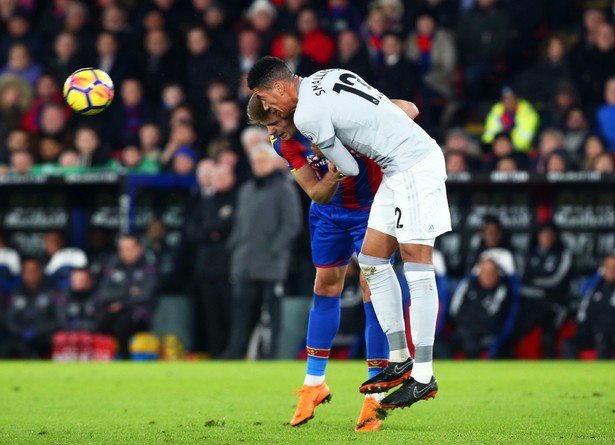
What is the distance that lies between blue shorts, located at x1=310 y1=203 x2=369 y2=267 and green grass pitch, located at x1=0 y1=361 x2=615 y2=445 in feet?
3.30

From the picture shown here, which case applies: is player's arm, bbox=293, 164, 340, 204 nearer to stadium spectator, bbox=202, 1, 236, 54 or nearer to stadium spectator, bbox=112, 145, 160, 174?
stadium spectator, bbox=112, 145, 160, 174

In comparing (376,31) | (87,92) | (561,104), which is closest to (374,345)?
(87,92)

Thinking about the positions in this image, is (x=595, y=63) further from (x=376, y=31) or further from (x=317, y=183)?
(x=317, y=183)

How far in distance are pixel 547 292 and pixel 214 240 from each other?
152 inches

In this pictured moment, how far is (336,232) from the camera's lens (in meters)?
7.62

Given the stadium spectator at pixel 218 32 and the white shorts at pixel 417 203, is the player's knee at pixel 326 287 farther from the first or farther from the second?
the stadium spectator at pixel 218 32

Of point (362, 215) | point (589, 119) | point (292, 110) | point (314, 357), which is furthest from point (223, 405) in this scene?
point (589, 119)

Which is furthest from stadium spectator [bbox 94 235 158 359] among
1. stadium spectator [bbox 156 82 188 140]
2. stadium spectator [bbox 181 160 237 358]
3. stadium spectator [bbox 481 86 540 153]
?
stadium spectator [bbox 481 86 540 153]

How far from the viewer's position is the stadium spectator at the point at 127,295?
1453cm

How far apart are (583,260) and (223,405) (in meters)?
7.00

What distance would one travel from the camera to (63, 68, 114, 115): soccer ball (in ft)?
27.4

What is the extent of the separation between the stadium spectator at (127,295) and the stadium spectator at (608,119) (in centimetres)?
550

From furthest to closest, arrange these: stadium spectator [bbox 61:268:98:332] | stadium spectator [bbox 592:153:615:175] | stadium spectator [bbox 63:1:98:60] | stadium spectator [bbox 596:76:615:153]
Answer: stadium spectator [bbox 63:1:98:60] → stadium spectator [bbox 61:268:98:332] → stadium spectator [bbox 596:76:615:153] → stadium spectator [bbox 592:153:615:175]

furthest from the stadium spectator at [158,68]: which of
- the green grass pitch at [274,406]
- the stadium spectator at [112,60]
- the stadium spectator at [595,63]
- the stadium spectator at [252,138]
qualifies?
the green grass pitch at [274,406]
